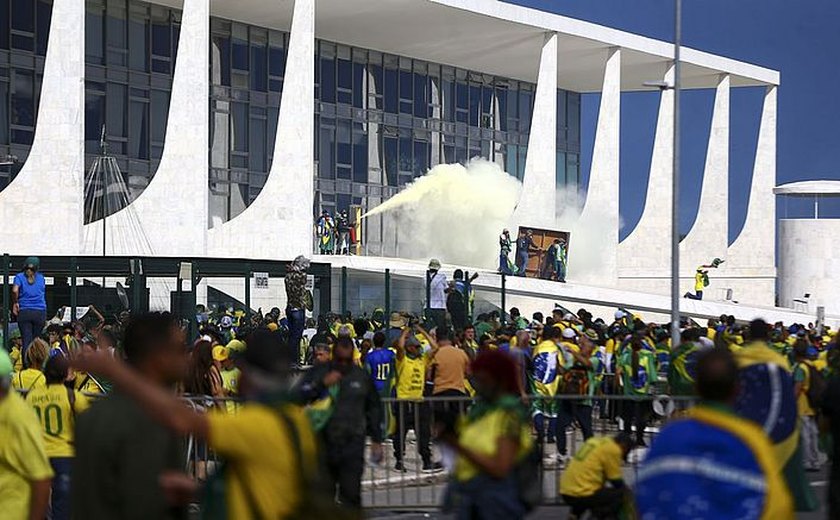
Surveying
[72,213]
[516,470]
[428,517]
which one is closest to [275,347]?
[516,470]

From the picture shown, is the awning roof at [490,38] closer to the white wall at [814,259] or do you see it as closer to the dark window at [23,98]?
the dark window at [23,98]

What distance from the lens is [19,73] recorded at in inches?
1742

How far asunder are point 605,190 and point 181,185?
20.7m

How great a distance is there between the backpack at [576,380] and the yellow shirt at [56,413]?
890cm

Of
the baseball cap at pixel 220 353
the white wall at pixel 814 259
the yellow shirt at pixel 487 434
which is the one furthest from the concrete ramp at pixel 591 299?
the yellow shirt at pixel 487 434

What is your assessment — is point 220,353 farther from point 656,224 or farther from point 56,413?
point 656,224

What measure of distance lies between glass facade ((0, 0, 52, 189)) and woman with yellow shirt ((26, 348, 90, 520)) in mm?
34746

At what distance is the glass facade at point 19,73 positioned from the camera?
143ft

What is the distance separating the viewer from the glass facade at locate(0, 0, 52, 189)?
4362cm

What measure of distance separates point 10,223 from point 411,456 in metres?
23.9

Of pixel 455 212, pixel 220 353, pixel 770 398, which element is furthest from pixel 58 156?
pixel 770 398

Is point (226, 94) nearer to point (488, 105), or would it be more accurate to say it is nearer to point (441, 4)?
point (441, 4)

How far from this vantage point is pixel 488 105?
63469 mm

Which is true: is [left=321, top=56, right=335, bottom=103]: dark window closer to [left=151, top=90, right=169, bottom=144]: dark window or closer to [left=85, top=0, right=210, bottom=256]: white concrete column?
[left=151, top=90, right=169, bottom=144]: dark window
